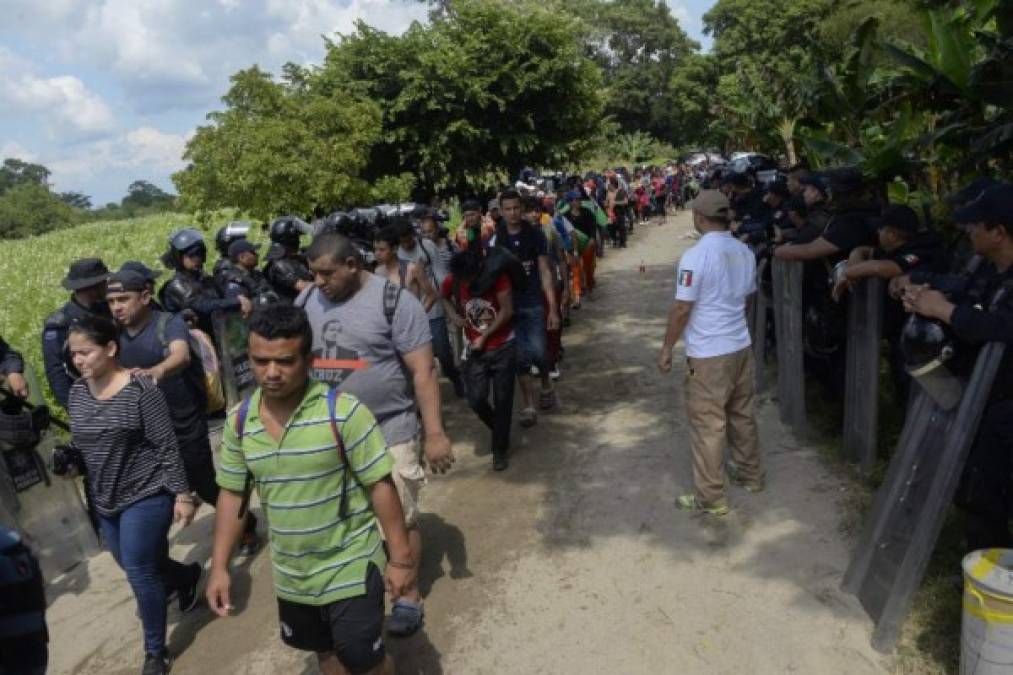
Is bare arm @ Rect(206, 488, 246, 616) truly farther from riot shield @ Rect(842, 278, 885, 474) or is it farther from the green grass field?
the green grass field

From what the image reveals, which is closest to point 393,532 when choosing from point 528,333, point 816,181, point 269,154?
point 528,333

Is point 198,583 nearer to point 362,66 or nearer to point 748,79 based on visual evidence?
point 362,66

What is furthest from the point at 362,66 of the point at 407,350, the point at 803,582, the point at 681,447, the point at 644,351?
the point at 803,582

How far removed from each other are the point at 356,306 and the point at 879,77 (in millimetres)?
9418

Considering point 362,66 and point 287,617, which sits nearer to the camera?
point 287,617

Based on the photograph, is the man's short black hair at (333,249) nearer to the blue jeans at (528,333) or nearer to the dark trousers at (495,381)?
the dark trousers at (495,381)

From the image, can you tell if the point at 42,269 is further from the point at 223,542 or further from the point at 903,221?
the point at 903,221

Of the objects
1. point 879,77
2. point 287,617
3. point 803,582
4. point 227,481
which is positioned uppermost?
point 879,77

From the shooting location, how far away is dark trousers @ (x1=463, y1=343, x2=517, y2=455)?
532 centimetres

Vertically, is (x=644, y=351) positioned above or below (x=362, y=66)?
below

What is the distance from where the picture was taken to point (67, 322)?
4.39 metres

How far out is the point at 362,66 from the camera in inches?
529

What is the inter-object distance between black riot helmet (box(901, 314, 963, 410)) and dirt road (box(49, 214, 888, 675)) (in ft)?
3.60

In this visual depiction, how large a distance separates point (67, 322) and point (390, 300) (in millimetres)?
2231
